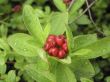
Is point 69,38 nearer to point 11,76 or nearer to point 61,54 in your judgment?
point 61,54

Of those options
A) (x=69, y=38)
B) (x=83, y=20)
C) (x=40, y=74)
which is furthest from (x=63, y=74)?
(x=83, y=20)

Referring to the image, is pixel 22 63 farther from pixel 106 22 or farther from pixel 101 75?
pixel 106 22

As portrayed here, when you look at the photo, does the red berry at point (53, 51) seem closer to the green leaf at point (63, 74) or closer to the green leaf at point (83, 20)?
the green leaf at point (63, 74)

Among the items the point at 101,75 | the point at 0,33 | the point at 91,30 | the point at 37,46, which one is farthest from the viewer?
the point at 91,30

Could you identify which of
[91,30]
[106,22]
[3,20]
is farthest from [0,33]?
[106,22]

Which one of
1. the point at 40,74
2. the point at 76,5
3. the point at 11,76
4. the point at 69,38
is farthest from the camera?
the point at 76,5

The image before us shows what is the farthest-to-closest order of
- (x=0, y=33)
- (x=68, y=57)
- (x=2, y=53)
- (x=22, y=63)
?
(x=0, y=33) → (x=22, y=63) → (x=2, y=53) → (x=68, y=57)
